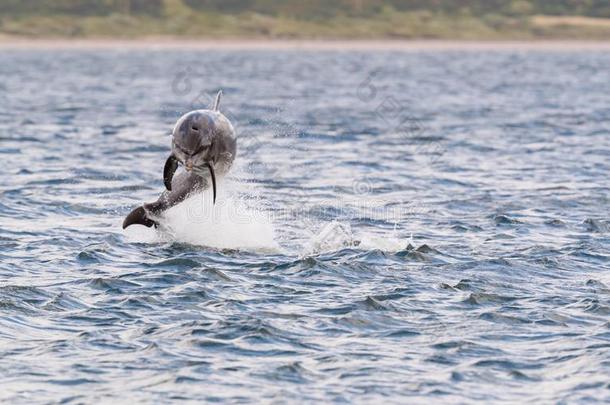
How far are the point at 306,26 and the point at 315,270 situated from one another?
492ft

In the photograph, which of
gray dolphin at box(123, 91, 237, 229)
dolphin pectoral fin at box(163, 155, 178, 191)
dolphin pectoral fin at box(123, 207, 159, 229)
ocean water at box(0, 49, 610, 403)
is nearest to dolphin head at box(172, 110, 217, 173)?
gray dolphin at box(123, 91, 237, 229)

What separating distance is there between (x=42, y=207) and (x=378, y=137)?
21.4 m

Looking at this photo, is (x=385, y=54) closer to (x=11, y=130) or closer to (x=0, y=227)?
(x=11, y=130)

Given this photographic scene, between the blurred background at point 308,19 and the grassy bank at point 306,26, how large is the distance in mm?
127

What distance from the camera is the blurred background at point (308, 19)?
164 metres

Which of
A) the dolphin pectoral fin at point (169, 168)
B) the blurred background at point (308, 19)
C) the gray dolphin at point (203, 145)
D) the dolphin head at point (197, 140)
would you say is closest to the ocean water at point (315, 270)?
the dolphin pectoral fin at point (169, 168)

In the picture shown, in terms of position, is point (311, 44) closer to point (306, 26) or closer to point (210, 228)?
point (306, 26)

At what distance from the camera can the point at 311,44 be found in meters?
164

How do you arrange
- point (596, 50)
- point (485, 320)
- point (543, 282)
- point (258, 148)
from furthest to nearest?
point (596, 50), point (258, 148), point (543, 282), point (485, 320)

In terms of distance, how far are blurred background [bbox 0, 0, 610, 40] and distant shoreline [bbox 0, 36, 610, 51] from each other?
1111mm

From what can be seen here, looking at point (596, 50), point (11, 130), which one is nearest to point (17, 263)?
point (11, 130)

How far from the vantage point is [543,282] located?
21.5m
